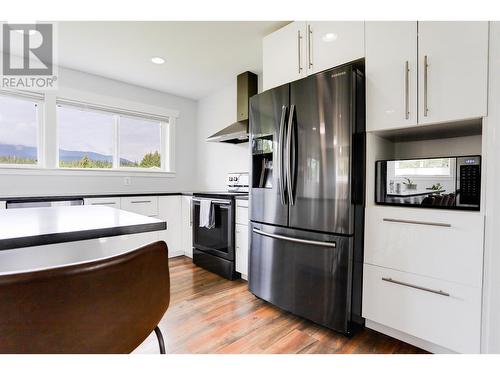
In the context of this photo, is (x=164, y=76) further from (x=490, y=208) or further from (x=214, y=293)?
(x=490, y=208)

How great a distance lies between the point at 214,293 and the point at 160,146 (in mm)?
2490

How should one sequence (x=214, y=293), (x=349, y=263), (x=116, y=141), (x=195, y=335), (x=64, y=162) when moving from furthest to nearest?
(x=116, y=141) < (x=64, y=162) < (x=214, y=293) < (x=195, y=335) < (x=349, y=263)

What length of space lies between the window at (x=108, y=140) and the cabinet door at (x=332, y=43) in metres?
2.66

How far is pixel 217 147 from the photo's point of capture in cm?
384

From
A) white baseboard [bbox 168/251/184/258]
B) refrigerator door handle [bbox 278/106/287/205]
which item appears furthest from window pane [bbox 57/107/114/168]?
refrigerator door handle [bbox 278/106/287/205]

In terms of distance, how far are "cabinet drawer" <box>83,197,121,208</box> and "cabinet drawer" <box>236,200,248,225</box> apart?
1428 millimetres

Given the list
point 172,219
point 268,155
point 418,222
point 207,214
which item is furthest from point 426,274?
point 172,219

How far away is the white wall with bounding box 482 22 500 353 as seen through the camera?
1.25 meters

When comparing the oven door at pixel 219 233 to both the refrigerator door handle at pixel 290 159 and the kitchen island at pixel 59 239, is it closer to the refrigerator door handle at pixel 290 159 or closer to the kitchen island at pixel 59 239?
the refrigerator door handle at pixel 290 159

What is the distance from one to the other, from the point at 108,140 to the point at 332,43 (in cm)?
301

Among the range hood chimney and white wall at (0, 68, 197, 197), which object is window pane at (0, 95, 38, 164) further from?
the range hood chimney

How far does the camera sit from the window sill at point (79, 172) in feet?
9.11

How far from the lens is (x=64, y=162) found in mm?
3146
